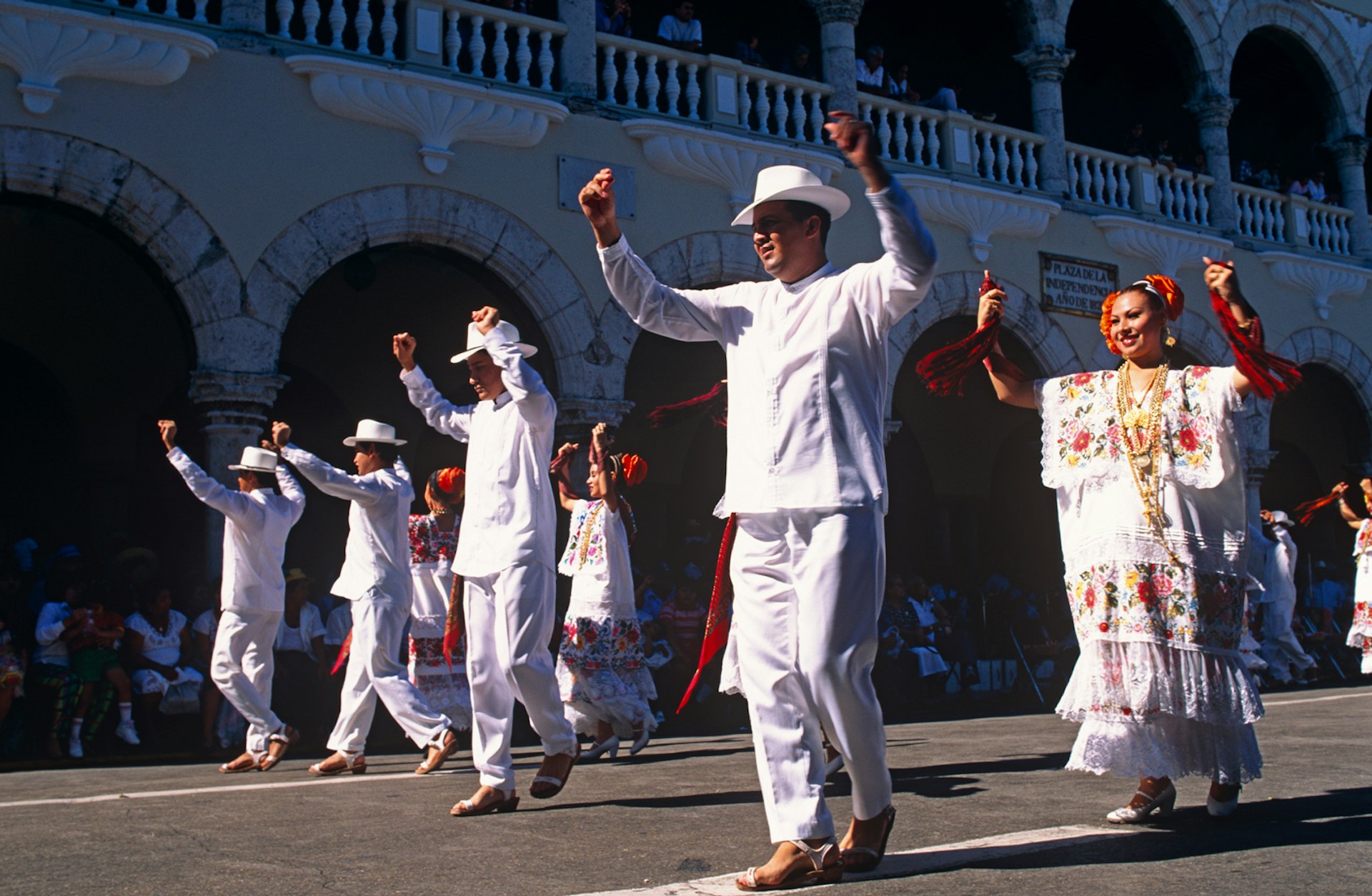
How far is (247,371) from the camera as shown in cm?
1035

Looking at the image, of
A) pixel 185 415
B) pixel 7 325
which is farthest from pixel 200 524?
pixel 7 325

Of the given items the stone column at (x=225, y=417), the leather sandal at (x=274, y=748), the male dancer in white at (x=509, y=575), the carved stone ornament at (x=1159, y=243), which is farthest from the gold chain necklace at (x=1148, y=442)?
the carved stone ornament at (x=1159, y=243)

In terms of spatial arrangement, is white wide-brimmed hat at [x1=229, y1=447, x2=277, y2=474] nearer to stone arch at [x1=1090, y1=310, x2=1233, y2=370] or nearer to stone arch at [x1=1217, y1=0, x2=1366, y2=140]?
stone arch at [x1=1090, y1=310, x2=1233, y2=370]

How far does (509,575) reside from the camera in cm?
563

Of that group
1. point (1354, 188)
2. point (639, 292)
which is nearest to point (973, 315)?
point (1354, 188)

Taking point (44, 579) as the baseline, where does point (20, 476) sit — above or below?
above

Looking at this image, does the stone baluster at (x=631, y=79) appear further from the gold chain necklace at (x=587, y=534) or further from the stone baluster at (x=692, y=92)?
the gold chain necklace at (x=587, y=534)

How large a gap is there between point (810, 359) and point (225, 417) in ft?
23.9

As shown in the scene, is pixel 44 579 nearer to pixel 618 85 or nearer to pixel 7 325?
pixel 7 325

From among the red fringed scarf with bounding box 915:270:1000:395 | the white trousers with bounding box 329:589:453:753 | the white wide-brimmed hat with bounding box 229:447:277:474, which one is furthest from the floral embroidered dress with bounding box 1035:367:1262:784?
the white wide-brimmed hat with bounding box 229:447:277:474

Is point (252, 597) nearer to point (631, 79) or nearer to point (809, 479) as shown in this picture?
point (809, 479)

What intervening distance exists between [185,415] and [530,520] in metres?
9.47

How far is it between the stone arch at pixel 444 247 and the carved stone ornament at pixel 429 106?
0.44m

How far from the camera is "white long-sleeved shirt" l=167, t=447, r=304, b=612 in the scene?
8.16 meters
